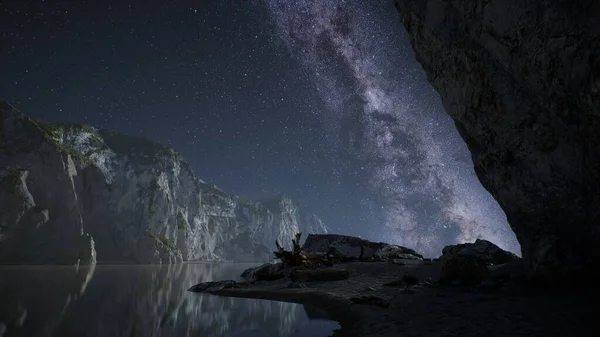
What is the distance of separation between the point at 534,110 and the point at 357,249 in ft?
70.0

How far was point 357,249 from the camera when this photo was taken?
30797mm

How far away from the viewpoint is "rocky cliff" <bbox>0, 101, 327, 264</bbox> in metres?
72.2

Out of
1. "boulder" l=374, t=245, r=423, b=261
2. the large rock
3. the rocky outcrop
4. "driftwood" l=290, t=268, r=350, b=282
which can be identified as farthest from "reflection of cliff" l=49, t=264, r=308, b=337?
"boulder" l=374, t=245, r=423, b=261

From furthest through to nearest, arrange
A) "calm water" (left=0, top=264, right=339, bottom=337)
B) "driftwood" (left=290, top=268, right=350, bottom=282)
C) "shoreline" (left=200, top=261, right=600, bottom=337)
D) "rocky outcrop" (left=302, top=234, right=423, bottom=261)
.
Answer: "rocky outcrop" (left=302, top=234, right=423, bottom=261) < "driftwood" (left=290, top=268, right=350, bottom=282) < "calm water" (left=0, top=264, right=339, bottom=337) < "shoreline" (left=200, top=261, right=600, bottom=337)

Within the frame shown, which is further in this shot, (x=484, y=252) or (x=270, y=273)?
(x=484, y=252)

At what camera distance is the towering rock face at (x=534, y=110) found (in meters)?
9.14

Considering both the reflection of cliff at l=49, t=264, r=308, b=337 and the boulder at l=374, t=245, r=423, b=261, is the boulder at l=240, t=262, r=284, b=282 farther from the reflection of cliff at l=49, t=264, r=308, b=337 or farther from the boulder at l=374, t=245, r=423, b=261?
the boulder at l=374, t=245, r=423, b=261

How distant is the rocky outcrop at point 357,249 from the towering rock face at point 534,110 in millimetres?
14886

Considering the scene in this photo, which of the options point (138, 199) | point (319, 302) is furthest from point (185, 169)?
point (319, 302)

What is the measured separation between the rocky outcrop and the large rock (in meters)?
5.18

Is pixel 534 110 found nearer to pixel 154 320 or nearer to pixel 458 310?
pixel 458 310

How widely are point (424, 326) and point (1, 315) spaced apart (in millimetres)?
9740

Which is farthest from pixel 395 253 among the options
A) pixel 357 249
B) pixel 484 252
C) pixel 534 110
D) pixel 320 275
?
pixel 534 110

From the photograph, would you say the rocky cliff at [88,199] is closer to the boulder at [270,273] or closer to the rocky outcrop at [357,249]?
the rocky outcrop at [357,249]
